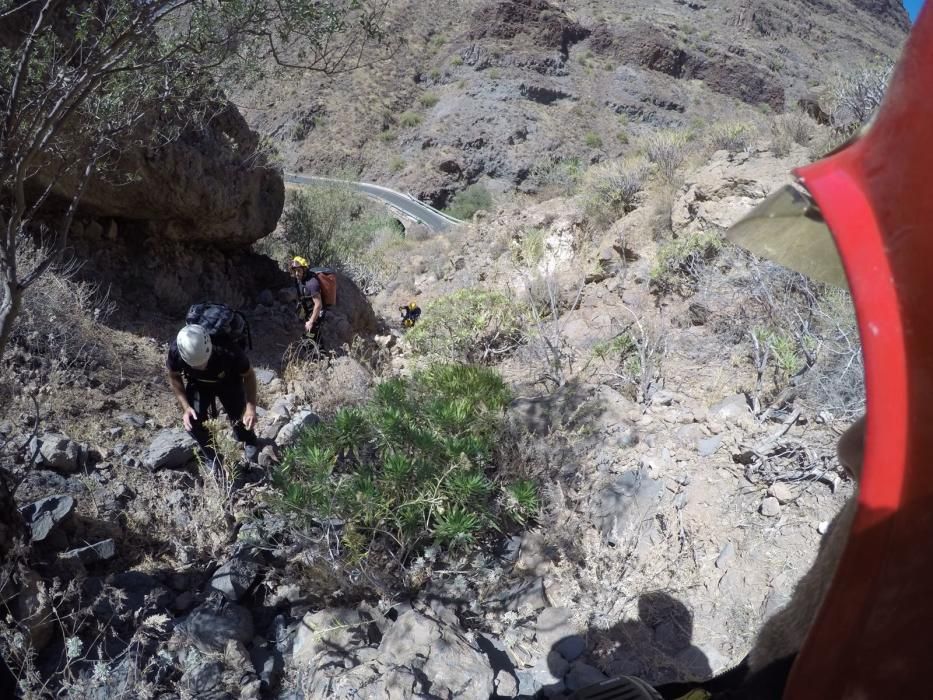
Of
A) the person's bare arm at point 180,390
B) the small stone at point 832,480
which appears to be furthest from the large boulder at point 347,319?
the small stone at point 832,480

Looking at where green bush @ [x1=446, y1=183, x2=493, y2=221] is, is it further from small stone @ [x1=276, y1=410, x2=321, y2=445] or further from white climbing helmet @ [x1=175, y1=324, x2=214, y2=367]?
white climbing helmet @ [x1=175, y1=324, x2=214, y2=367]

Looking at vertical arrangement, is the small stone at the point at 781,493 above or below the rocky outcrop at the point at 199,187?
above

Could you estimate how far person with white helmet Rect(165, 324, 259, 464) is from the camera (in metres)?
3.39

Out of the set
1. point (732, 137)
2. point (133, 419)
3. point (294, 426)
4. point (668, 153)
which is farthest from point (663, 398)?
point (732, 137)

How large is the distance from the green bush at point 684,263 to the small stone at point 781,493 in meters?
3.33

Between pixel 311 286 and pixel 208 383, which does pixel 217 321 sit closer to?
pixel 208 383

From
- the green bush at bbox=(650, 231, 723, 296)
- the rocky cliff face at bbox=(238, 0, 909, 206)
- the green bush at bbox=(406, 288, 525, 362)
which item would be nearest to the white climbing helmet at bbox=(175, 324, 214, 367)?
the green bush at bbox=(406, 288, 525, 362)

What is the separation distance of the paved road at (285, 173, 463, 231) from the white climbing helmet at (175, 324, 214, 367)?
19.1m

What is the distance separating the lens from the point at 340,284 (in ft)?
25.2

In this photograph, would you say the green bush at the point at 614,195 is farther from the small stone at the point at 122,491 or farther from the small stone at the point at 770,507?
the small stone at the point at 122,491

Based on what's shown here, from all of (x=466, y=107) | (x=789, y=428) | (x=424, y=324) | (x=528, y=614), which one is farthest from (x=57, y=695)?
(x=466, y=107)

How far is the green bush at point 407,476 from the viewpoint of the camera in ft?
8.78

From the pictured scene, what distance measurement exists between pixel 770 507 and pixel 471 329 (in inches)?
133

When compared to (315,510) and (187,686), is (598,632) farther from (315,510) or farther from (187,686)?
(187,686)
